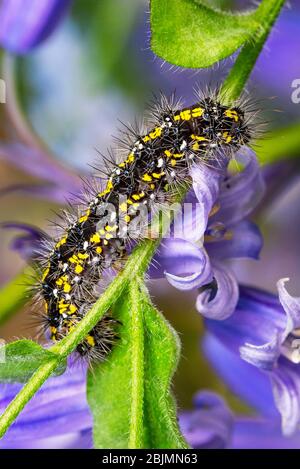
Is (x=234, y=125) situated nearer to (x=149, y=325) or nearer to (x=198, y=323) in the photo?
(x=149, y=325)

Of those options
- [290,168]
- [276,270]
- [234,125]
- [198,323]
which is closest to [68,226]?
[234,125]

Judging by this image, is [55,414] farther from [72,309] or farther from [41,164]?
[41,164]

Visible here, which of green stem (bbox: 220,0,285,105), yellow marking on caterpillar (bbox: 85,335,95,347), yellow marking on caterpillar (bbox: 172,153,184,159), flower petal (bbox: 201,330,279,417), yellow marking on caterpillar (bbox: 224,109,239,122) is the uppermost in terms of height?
green stem (bbox: 220,0,285,105)

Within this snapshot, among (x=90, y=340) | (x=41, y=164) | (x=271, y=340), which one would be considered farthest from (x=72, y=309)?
(x=41, y=164)

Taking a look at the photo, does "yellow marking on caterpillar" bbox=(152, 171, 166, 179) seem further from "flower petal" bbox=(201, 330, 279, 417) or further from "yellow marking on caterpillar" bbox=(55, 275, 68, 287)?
"flower petal" bbox=(201, 330, 279, 417)

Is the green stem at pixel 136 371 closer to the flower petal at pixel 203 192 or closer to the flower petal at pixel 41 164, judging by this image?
the flower petal at pixel 203 192

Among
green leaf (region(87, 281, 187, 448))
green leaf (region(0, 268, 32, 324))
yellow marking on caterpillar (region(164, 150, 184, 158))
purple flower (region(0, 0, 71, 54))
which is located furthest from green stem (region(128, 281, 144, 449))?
purple flower (region(0, 0, 71, 54))

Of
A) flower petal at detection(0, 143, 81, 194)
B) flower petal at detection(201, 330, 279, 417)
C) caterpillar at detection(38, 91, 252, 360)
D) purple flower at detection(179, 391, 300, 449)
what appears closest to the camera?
caterpillar at detection(38, 91, 252, 360)

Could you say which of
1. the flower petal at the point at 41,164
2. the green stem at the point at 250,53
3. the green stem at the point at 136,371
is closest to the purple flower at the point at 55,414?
the green stem at the point at 136,371
